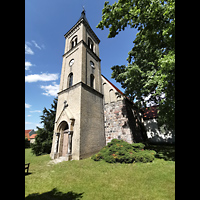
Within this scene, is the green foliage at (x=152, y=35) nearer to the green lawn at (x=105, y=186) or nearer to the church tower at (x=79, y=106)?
the green lawn at (x=105, y=186)

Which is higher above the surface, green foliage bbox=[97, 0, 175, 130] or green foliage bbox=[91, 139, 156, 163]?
green foliage bbox=[97, 0, 175, 130]

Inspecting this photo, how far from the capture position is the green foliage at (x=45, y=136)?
46.2ft

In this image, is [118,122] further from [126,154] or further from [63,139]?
[63,139]

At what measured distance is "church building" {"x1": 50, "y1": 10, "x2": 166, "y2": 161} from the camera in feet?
35.4

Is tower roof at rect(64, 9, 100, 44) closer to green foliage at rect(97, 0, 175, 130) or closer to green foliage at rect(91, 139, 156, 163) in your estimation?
green foliage at rect(97, 0, 175, 130)

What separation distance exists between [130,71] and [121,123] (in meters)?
6.79

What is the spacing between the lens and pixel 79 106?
442 inches

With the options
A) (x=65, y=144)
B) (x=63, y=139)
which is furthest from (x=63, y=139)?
(x=65, y=144)

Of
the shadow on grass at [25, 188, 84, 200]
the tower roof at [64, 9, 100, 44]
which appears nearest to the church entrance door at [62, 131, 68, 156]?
the shadow on grass at [25, 188, 84, 200]

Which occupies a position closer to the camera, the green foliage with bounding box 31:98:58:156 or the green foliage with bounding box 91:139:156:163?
the green foliage with bounding box 91:139:156:163

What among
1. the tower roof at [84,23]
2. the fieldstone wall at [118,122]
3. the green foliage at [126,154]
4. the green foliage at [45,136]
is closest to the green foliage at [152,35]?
the green foliage at [126,154]

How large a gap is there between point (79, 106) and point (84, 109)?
722 millimetres
